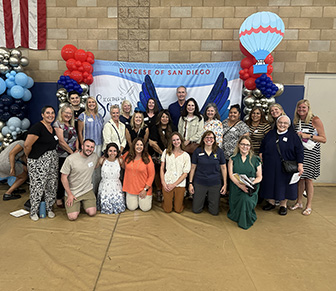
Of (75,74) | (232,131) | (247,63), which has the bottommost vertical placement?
(232,131)

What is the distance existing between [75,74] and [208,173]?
280 centimetres

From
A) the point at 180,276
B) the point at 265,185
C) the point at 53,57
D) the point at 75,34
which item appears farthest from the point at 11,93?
the point at 265,185

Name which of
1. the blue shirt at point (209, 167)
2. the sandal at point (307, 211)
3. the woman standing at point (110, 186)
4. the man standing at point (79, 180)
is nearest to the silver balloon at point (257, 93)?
the blue shirt at point (209, 167)

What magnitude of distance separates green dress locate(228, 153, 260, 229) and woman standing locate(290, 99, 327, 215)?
842mm

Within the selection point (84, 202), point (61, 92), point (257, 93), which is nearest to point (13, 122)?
point (61, 92)

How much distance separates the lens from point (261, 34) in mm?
3822

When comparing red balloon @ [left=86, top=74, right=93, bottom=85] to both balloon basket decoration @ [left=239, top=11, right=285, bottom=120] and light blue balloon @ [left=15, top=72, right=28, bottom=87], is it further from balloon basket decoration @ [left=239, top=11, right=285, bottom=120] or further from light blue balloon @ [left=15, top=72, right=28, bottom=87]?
balloon basket decoration @ [left=239, top=11, right=285, bottom=120]

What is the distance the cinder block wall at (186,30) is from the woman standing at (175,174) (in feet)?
6.96

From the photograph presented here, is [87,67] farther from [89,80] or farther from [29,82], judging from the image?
[29,82]

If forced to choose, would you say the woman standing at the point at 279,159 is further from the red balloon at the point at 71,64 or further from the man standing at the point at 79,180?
the red balloon at the point at 71,64

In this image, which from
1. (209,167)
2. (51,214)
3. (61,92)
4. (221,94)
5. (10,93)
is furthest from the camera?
(221,94)

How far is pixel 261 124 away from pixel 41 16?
4488 millimetres

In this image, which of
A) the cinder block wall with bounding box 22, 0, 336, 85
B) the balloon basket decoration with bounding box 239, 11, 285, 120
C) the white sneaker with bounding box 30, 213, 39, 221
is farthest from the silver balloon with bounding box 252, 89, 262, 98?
the white sneaker with bounding box 30, 213, 39, 221

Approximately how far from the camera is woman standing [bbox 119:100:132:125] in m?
Answer: 3.99
